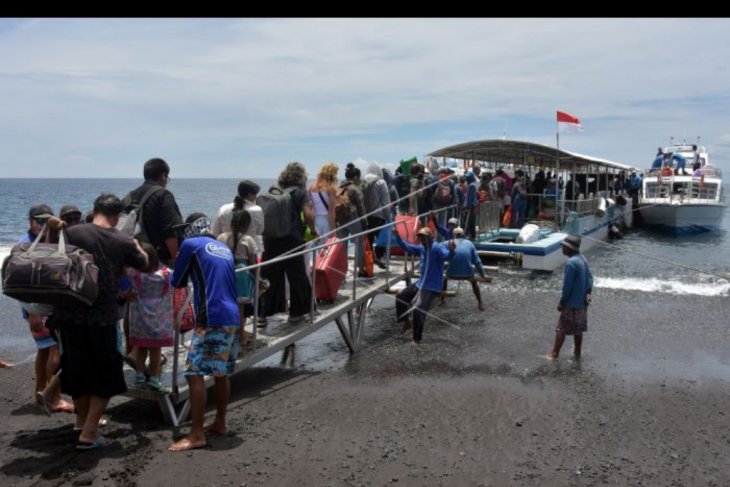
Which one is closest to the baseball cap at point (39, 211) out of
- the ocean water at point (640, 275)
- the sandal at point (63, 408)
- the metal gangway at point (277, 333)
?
the metal gangway at point (277, 333)

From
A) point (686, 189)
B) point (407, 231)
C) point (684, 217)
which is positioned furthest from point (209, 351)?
point (686, 189)

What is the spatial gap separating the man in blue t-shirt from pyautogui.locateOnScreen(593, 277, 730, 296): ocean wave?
38.5 feet

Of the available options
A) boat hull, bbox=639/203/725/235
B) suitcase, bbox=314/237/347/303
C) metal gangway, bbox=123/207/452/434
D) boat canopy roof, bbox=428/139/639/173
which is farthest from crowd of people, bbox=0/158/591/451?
boat hull, bbox=639/203/725/235

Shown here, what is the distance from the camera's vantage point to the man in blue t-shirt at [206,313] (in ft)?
15.0

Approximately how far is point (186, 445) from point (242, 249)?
1.92 metres

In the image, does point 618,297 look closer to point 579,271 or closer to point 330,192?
point 579,271

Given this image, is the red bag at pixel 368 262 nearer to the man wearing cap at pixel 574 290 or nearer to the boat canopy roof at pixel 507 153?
the man wearing cap at pixel 574 290

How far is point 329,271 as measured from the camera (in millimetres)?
7750

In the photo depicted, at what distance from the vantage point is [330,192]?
26.5 feet

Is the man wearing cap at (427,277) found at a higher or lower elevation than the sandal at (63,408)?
higher

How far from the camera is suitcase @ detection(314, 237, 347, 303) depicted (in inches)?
304

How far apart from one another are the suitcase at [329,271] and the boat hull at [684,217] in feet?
79.0
